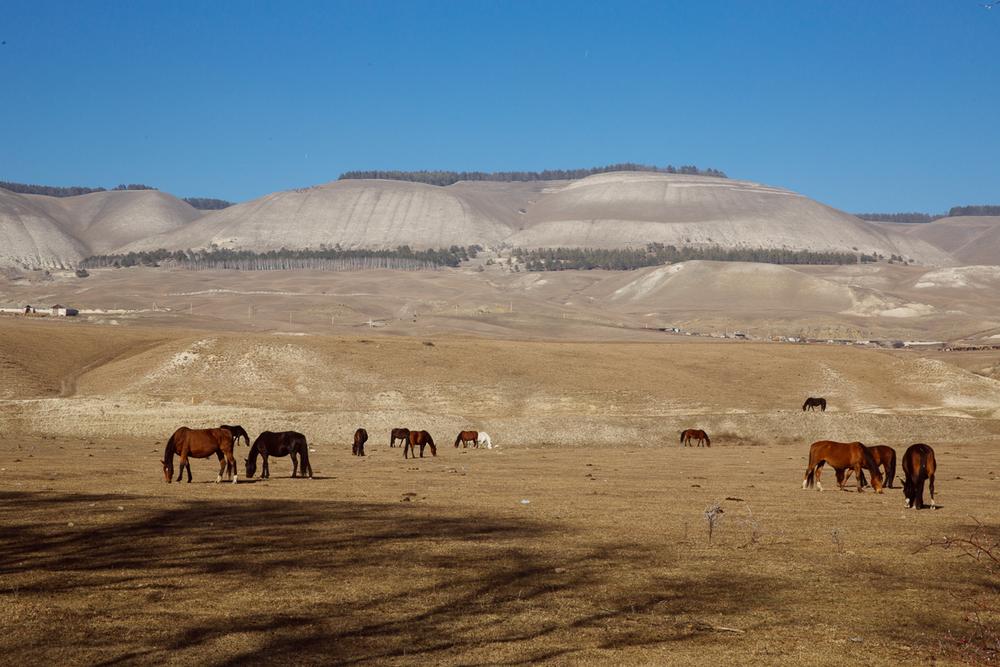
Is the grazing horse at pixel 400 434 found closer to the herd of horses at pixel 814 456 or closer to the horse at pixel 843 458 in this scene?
the herd of horses at pixel 814 456

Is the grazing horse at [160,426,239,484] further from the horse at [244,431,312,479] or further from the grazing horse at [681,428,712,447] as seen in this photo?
the grazing horse at [681,428,712,447]

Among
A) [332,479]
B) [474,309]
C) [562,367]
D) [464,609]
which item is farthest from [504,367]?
[474,309]

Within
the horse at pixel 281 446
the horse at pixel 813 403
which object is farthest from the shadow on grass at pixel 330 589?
the horse at pixel 813 403

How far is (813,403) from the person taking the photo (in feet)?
232

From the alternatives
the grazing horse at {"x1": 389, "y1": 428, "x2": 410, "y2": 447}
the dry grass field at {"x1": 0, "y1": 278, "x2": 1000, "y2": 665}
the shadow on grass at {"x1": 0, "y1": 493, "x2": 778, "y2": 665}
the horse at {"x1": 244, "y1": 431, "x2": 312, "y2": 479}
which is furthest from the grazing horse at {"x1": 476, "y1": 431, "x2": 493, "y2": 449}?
the shadow on grass at {"x1": 0, "y1": 493, "x2": 778, "y2": 665}

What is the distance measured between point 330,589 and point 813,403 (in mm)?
59580

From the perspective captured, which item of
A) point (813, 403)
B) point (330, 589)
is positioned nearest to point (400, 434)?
point (813, 403)

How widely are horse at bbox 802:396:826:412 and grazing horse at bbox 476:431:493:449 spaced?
2446 centimetres

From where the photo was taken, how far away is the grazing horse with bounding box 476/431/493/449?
54756mm

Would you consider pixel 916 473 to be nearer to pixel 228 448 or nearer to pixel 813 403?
pixel 228 448

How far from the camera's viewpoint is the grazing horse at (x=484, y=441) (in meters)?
54.8

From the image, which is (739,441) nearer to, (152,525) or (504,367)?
(504,367)

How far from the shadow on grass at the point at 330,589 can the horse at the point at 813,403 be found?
51322 millimetres

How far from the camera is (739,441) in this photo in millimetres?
61688
